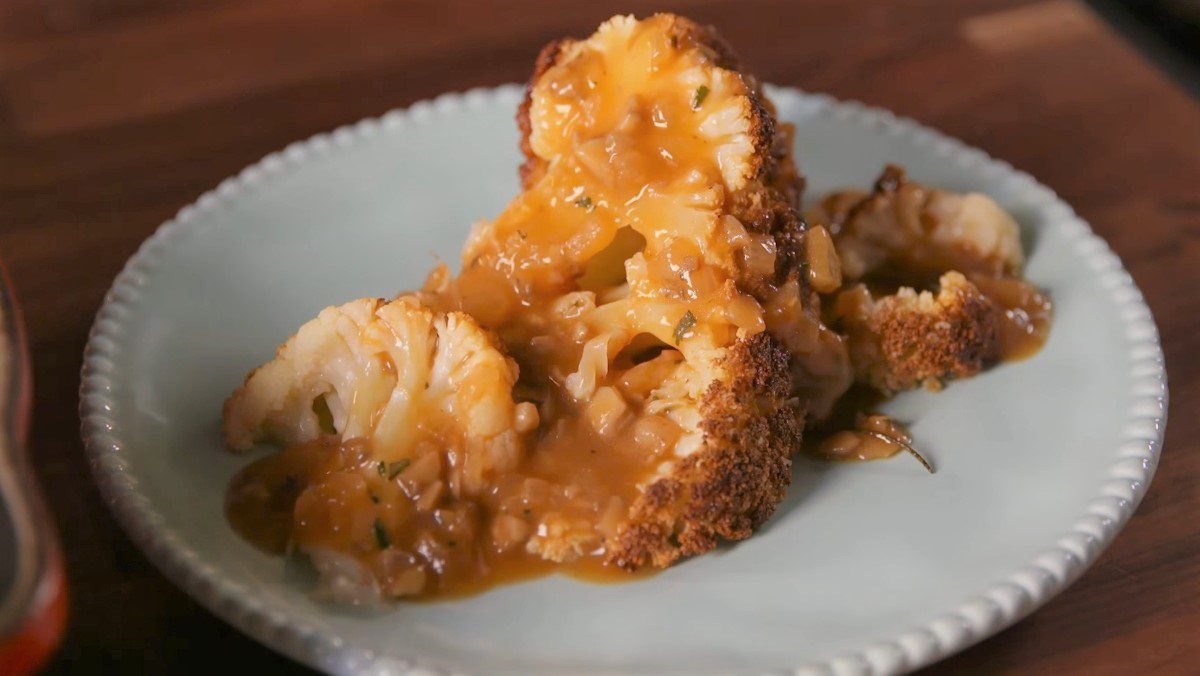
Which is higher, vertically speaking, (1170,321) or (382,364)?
(382,364)

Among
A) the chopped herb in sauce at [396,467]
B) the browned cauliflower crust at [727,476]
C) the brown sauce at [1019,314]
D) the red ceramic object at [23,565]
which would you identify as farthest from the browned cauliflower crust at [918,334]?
the red ceramic object at [23,565]

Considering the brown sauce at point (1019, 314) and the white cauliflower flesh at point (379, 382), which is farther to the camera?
the brown sauce at point (1019, 314)

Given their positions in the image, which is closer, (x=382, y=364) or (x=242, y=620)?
(x=242, y=620)

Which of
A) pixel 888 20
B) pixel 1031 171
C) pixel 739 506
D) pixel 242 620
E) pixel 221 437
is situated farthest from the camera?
pixel 888 20

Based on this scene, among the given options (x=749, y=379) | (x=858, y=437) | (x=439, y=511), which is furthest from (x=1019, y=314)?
(x=439, y=511)

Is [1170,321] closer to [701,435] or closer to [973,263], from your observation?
[973,263]

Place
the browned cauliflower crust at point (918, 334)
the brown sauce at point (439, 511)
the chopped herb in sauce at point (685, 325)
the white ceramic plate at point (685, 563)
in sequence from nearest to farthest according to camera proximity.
→ the white ceramic plate at point (685, 563) → the brown sauce at point (439, 511) → the chopped herb in sauce at point (685, 325) → the browned cauliflower crust at point (918, 334)

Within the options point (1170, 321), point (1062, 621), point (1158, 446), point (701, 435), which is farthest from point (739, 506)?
point (1170, 321)

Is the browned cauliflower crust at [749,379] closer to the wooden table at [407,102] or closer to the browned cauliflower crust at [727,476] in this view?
the browned cauliflower crust at [727,476]
